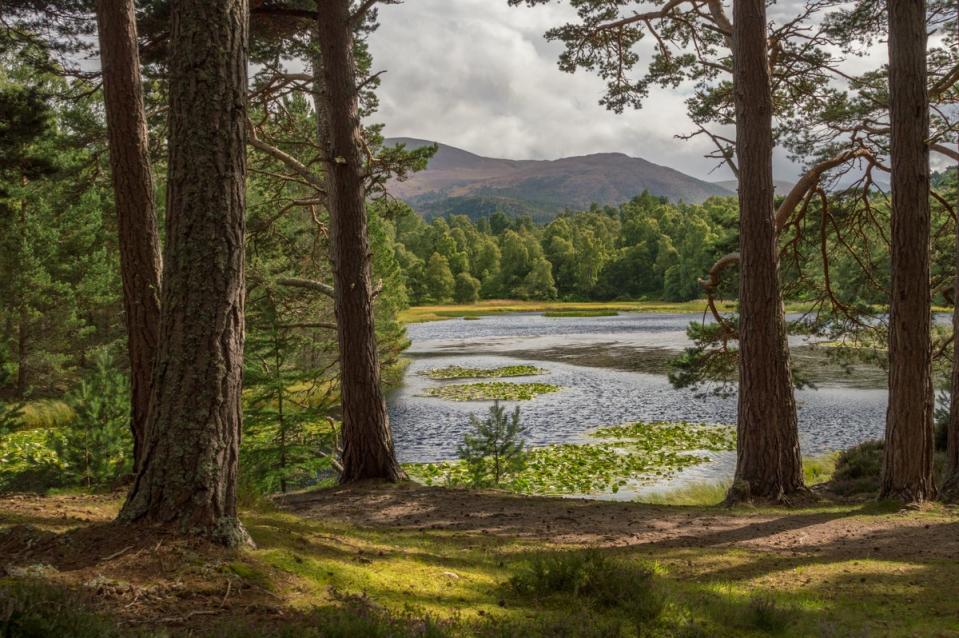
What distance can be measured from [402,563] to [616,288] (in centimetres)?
9312

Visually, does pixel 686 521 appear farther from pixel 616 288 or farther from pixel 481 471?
pixel 616 288

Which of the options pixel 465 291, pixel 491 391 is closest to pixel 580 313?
pixel 465 291

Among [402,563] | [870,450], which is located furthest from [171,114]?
[870,450]

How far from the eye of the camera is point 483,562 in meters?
4.55

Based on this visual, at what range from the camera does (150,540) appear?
3.27 m

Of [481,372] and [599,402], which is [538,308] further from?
[599,402]

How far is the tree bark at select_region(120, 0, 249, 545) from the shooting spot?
3.43 m

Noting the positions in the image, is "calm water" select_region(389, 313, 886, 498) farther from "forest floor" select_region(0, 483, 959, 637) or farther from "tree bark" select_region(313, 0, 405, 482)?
"tree bark" select_region(313, 0, 405, 482)

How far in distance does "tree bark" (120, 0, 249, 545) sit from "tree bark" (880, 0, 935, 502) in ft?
24.2

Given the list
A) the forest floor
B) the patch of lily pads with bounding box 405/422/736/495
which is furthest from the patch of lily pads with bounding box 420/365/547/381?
the forest floor

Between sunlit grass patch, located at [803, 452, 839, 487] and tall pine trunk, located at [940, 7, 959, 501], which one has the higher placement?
tall pine trunk, located at [940, 7, 959, 501]

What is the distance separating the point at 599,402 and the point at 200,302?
65.5ft

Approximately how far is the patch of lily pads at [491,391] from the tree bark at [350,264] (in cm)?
1513

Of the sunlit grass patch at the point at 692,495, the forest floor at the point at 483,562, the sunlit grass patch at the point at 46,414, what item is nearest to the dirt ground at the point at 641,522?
the forest floor at the point at 483,562
